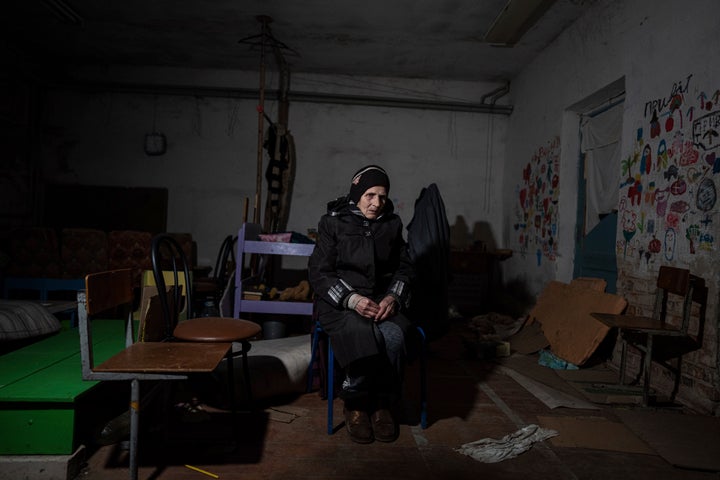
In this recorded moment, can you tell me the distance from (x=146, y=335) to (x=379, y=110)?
598 cm

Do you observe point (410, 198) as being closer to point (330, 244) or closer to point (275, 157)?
point (275, 157)

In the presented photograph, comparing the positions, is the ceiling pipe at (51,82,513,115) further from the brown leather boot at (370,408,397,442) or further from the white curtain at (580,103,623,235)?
the brown leather boot at (370,408,397,442)

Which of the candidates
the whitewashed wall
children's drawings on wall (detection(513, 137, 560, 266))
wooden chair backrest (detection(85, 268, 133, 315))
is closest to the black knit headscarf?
wooden chair backrest (detection(85, 268, 133, 315))

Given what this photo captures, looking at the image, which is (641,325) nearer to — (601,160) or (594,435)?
(594,435)

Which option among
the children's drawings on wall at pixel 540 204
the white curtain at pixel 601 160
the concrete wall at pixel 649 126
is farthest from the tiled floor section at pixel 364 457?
the children's drawings on wall at pixel 540 204

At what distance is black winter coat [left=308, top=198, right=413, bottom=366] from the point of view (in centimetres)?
250

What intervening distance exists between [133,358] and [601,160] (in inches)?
192

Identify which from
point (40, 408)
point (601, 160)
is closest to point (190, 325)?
point (40, 408)

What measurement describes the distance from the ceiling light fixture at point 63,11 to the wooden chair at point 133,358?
4.78m

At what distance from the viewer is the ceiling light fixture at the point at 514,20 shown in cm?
459

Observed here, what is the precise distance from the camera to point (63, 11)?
17.1 feet

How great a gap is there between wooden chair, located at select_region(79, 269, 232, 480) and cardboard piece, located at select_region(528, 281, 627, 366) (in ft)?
10.4

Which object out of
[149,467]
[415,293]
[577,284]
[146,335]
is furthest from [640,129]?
[149,467]

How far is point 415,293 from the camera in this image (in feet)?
11.9
